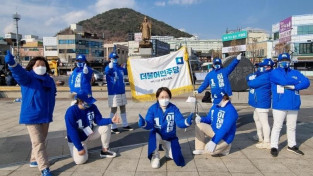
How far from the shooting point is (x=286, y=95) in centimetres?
483

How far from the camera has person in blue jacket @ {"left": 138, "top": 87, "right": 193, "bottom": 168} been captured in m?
4.42

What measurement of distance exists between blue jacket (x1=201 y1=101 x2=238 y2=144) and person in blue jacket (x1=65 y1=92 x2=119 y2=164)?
5.76 feet

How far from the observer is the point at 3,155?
Result: 5.10 m

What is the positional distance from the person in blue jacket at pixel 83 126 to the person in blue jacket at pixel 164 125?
0.64m

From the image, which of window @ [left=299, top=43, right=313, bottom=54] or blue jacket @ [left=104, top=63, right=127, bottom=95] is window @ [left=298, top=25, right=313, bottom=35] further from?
blue jacket @ [left=104, top=63, right=127, bottom=95]

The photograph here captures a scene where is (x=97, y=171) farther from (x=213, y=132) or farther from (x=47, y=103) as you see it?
(x=213, y=132)

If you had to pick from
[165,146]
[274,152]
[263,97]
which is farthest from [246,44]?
[165,146]

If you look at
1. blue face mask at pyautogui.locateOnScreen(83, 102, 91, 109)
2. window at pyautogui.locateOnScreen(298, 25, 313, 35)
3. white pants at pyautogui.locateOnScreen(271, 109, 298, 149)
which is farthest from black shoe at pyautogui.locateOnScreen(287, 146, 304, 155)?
window at pyautogui.locateOnScreen(298, 25, 313, 35)

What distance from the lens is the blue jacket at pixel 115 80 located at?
6513 millimetres

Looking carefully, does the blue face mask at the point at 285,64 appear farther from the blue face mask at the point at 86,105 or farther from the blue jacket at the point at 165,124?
the blue face mask at the point at 86,105

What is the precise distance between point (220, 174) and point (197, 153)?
0.91 m

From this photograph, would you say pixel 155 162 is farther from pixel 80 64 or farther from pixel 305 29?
pixel 305 29

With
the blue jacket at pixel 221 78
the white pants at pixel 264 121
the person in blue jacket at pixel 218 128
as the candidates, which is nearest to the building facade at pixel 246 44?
the blue jacket at pixel 221 78

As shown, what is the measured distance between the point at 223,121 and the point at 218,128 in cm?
18
